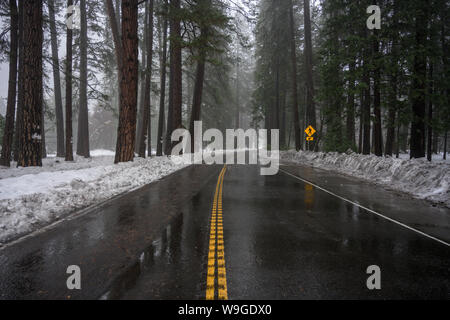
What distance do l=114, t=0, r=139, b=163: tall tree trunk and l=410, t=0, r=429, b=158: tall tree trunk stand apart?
47.8 ft

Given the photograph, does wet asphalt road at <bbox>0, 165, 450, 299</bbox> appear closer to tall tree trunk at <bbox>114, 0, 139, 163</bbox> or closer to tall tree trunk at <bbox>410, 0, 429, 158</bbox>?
tall tree trunk at <bbox>114, 0, 139, 163</bbox>

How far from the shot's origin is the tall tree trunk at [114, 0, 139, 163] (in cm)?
1397

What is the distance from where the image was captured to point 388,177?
13.5 m

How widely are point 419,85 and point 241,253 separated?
50.9ft

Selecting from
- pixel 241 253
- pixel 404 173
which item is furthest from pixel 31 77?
pixel 404 173

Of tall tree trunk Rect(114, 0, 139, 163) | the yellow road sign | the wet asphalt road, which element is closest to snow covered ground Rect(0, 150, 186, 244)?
the wet asphalt road

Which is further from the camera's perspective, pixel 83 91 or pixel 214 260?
pixel 83 91

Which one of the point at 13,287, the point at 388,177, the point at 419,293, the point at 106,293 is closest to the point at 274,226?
the point at 419,293

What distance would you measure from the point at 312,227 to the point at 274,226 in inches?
34.1

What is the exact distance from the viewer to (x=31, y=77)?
11.1 meters

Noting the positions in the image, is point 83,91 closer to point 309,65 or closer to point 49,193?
point 49,193

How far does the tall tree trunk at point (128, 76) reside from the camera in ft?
45.8

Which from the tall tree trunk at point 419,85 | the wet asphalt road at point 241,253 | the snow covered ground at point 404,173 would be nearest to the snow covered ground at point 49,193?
the wet asphalt road at point 241,253
